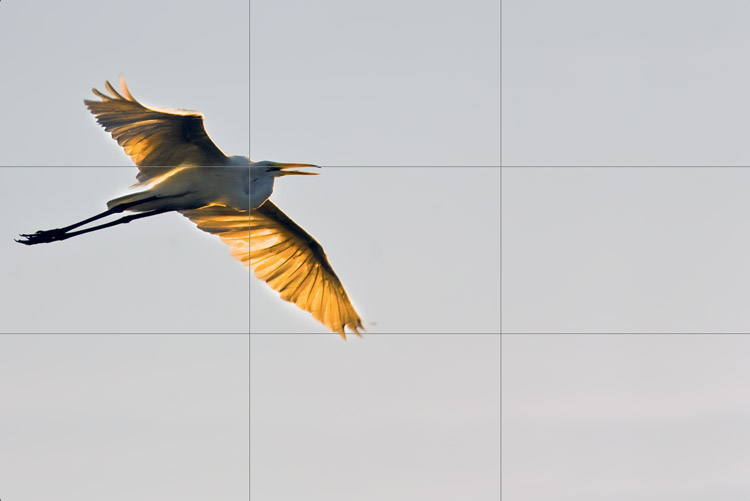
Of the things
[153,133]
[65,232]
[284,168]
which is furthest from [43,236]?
[284,168]

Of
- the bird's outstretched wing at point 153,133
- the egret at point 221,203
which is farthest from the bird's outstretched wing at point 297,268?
the bird's outstretched wing at point 153,133

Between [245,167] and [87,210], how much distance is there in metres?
0.51

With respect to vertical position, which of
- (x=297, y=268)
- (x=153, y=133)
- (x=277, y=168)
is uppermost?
(x=153, y=133)

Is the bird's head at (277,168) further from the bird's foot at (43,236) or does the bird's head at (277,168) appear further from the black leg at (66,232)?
the bird's foot at (43,236)

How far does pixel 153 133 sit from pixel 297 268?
0.59 m

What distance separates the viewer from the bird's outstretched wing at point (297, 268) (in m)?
2.70

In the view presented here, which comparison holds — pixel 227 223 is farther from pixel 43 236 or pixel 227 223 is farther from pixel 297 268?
pixel 43 236

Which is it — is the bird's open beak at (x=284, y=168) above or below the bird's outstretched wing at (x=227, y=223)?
above

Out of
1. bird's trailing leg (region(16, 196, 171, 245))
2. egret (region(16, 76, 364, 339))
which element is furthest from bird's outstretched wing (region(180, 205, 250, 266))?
bird's trailing leg (region(16, 196, 171, 245))

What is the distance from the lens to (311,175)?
8.84 ft

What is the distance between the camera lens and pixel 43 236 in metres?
2.74

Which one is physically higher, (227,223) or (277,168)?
(277,168)

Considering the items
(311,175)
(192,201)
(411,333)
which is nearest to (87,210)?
(192,201)

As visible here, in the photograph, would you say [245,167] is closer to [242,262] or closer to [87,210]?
[242,262]
